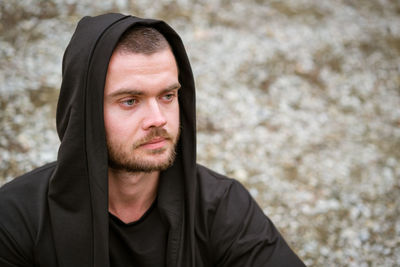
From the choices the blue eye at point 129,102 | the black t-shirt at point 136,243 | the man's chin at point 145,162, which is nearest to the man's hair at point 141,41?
the blue eye at point 129,102

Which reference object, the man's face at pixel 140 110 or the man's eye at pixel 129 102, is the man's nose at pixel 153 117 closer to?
the man's face at pixel 140 110

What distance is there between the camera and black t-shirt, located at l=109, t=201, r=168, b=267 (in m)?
3.41

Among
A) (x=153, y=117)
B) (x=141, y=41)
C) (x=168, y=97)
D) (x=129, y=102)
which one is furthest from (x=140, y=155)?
(x=141, y=41)

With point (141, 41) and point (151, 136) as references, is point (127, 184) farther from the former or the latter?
point (141, 41)

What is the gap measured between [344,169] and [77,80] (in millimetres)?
6129

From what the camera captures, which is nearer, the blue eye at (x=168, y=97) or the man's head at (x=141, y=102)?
the man's head at (x=141, y=102)

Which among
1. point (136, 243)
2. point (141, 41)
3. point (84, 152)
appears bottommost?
point (136, 243)

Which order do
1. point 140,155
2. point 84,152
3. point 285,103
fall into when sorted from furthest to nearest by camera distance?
point 285,103 → point 140,155 → point 84,152

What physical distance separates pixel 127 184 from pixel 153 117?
0.77m

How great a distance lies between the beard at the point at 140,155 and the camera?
323cm

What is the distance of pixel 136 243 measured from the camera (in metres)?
3.43

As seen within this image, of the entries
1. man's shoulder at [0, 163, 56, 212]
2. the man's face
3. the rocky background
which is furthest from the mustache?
the rocky background

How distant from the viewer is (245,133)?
27.5 feet

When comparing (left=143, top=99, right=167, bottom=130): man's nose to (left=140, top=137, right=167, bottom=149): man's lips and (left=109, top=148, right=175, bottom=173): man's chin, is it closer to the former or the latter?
(left=140, top=137, right=167, bottom=149): man's lips
